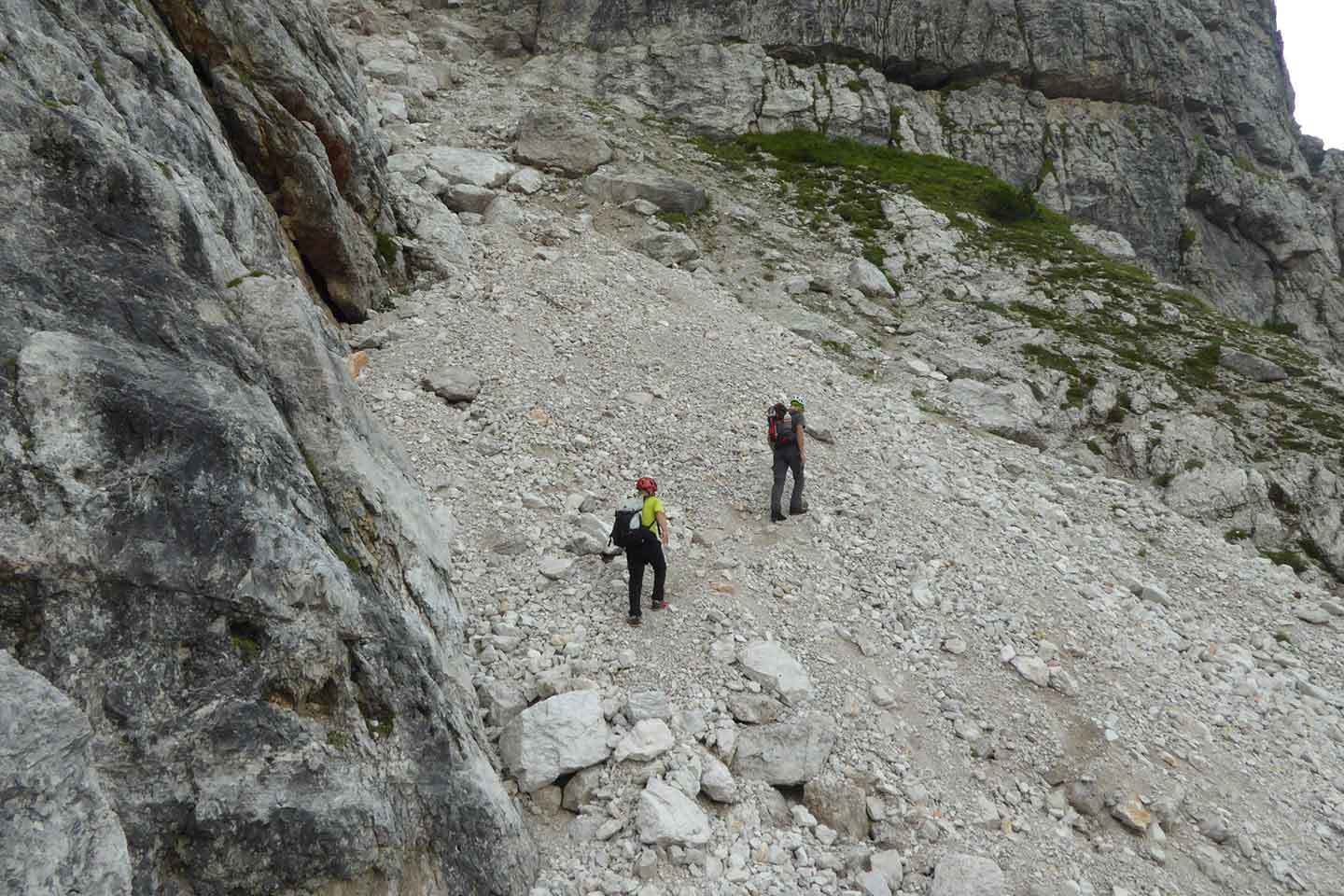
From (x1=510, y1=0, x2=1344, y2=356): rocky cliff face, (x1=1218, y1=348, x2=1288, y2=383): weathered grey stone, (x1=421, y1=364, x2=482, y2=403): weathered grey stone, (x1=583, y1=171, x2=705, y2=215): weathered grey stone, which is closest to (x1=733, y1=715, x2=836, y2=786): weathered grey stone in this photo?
(x1=421, y1=364, x2=482, y2=403): weathered grey stone

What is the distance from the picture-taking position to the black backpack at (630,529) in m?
9.04

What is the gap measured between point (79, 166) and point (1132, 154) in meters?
47.5

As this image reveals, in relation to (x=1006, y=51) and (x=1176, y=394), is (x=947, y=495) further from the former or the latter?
(x=1006, y=51)

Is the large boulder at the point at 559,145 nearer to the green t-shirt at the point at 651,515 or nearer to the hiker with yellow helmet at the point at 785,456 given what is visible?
the hiker with yellow helmet at the point at 785,456

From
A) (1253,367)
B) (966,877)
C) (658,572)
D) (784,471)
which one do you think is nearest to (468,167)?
(784,471)

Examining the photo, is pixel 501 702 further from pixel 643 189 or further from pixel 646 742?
pixel 643 189

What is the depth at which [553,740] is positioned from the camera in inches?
278

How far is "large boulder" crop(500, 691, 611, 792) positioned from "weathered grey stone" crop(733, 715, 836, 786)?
62.3 inches

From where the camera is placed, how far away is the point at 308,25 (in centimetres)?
1680

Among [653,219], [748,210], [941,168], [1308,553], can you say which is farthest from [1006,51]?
[1308,553]

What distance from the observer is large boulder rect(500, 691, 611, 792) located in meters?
6.87

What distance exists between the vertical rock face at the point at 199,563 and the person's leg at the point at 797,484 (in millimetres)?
7015

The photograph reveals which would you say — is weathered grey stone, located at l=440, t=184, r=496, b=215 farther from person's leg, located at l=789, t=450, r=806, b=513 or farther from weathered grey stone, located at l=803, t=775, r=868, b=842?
weathered grey stone, located at l=803, t=775, r=868, b=842

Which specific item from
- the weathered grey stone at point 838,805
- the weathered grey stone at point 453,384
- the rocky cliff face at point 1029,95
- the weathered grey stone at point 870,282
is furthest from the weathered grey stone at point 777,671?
the rocky cliff face at point 1029,95
